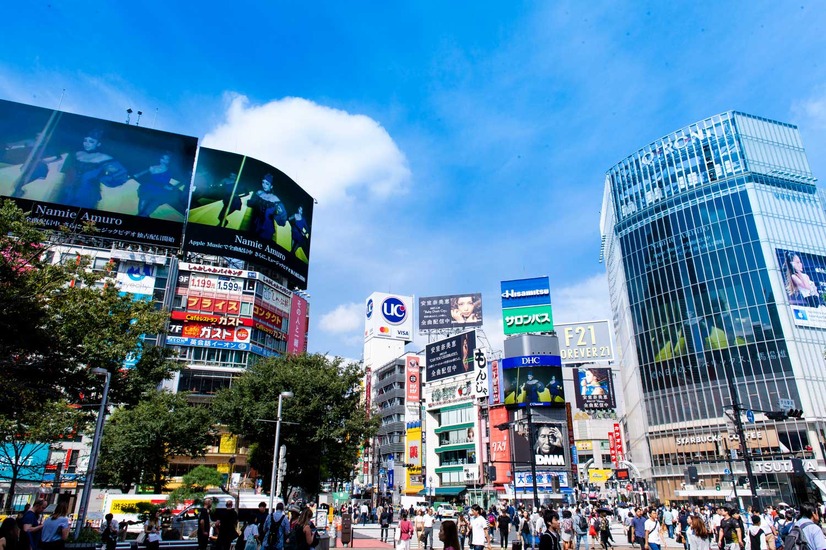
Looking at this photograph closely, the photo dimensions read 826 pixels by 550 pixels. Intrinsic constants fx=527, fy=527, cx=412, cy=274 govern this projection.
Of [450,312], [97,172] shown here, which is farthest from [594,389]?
[97,172]

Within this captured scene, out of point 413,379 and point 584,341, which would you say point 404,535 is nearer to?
point 584,341

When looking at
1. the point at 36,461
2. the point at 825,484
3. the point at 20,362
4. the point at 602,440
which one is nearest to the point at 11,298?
the point at 20,362

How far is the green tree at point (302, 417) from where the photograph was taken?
36.4m

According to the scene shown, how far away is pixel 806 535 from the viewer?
28.4 feet

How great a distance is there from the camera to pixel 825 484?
46.6 m

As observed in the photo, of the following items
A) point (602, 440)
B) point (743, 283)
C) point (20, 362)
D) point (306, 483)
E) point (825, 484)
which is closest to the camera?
point (20, 362)

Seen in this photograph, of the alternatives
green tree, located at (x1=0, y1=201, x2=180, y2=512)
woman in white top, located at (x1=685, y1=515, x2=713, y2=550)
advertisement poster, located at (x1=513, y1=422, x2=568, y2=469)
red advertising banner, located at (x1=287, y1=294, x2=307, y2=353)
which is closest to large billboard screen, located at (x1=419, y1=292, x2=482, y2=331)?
advertisement poster, located at (x1=513, y1=422, x2=568, y2=469)

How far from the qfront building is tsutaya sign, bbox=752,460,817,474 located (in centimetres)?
11

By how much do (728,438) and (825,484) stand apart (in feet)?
32.3

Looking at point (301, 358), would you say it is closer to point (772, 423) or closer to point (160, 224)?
point (160, 224)

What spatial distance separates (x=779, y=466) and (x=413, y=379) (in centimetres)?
4821

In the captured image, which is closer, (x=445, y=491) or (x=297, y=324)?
(x=297, y=324)

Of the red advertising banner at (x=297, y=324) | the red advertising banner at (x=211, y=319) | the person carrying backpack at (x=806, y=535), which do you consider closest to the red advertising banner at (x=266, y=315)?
the red advertising banner at (x=211, y=319)

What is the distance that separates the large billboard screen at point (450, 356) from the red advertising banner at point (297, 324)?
70.4ft
